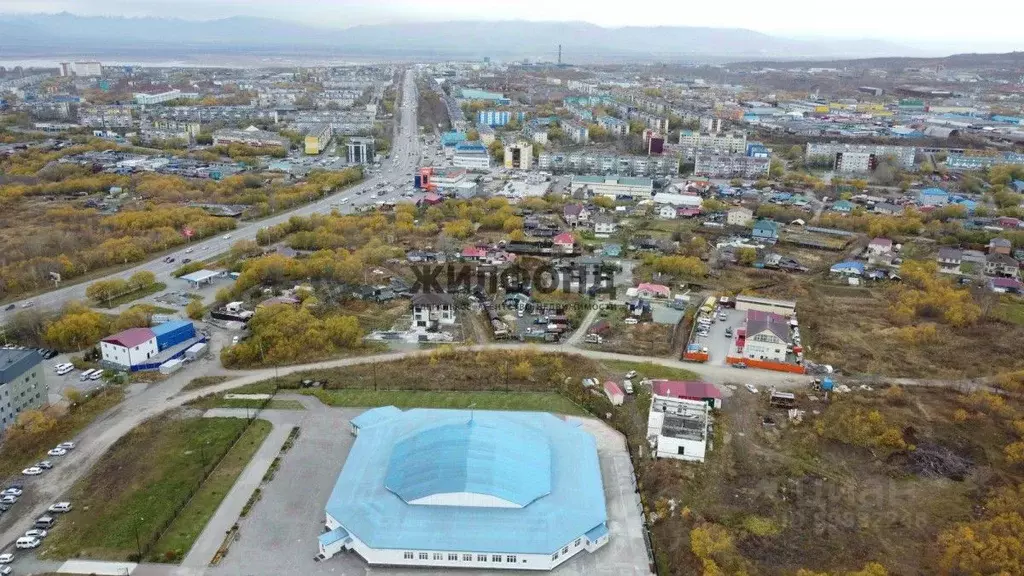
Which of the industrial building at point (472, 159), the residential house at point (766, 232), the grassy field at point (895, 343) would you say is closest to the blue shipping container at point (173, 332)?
the grassy field at point (895, 343)

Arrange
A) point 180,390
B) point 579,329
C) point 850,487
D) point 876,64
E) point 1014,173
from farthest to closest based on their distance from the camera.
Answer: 1. point 876,64
2. point 1014,173
3. point 579,329
4. point 180,390
5. point 850,487

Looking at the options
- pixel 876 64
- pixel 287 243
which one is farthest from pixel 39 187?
pixel 876 64

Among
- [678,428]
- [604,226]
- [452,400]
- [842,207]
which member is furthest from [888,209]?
[452,400]

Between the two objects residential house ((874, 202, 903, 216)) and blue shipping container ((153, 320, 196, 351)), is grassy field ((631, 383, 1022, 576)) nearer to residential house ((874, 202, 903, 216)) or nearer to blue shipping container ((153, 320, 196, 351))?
blue shipping container ((153, 320, 196, 351))

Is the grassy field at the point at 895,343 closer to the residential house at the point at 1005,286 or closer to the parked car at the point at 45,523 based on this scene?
the residential house at the point at 1005,286

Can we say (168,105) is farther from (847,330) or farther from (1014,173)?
(1014,173)
